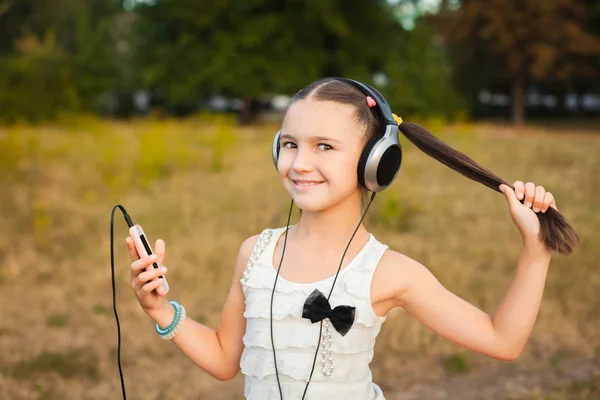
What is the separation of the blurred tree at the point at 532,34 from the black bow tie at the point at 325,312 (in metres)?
23.5

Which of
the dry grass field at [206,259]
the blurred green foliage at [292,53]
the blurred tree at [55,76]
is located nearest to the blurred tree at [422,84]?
the blurred green foliage at [292,53]

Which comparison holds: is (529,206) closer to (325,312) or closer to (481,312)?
(481,312)

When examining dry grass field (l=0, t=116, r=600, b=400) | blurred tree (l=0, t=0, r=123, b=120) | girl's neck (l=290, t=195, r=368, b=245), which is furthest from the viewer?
blurred tree (l=0, t=0, r=123, b=120)

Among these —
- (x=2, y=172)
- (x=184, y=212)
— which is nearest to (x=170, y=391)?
(x=184, y=212)

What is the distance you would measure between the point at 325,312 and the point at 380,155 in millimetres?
384

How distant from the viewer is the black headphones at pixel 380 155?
160cm

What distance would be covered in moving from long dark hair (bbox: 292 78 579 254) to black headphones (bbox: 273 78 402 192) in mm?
26

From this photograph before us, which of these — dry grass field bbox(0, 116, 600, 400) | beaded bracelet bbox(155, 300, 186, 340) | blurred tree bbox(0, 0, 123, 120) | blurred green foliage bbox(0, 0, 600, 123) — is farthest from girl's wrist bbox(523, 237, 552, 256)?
blurred tree bbox(0, 0, 123, 120)

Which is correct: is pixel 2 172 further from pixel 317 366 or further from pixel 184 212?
pixel 317 366

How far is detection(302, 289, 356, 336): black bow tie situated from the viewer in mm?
1570

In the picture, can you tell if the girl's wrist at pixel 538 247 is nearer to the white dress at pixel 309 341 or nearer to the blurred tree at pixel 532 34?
the white dress at pixel 309 341

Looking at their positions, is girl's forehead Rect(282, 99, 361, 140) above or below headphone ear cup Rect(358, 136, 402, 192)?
above

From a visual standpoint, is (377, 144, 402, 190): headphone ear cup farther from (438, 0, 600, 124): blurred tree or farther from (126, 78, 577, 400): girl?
(438, 0, 600, 124): blurred tree

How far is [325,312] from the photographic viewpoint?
157 cm
